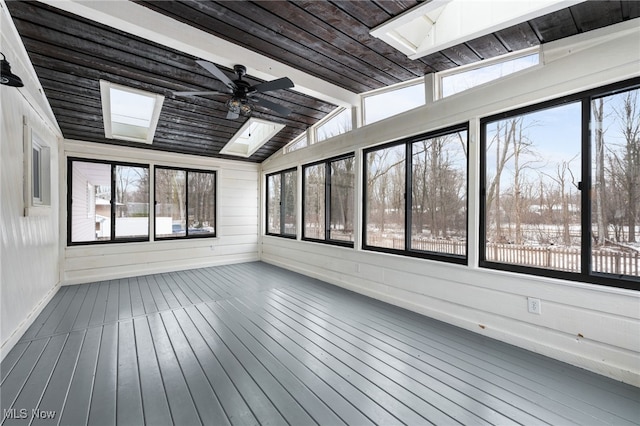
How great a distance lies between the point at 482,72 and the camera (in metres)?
2.97

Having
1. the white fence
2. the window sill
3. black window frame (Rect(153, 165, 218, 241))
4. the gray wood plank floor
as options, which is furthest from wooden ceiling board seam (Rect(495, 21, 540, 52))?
black window frame (Rect(153, 165, 218, 241))

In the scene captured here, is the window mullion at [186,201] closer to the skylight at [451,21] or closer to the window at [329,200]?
the window at [329,200]

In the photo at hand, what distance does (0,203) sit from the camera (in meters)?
2.34

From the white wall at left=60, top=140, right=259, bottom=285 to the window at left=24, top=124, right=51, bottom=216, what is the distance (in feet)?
3.05

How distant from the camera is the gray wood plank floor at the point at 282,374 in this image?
1724mm

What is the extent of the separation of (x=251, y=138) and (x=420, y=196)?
4171 millimetres

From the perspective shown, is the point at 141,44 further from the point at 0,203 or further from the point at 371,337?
the point at 371,337

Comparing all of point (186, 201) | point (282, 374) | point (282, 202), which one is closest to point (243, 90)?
point (282, 374)

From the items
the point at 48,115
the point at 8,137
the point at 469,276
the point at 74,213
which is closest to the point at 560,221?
the point at 469,276

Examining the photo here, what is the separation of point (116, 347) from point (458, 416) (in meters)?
2.91

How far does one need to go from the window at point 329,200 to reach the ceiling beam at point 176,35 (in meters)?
1.65

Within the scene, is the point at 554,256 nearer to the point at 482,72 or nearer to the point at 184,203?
the point at 482,72

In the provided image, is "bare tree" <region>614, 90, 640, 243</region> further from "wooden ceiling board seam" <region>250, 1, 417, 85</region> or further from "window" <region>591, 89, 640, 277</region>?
"wooden ceiling board seam" <region>250, 1, 417, 85</region>

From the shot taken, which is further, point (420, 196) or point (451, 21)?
point (420, 196)
